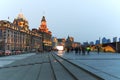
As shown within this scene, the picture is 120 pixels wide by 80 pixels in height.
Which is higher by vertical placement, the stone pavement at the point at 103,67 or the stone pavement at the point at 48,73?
the stone pavement at the point at 103,67

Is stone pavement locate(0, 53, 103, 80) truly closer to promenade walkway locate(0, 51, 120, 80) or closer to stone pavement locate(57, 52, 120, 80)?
promenade walkway locate(0, 51, 120, 80)

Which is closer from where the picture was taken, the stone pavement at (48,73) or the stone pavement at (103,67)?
the stone pavement at (103,67)

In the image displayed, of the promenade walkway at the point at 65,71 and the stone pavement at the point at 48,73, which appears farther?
the stone pavement at the point at 48,73

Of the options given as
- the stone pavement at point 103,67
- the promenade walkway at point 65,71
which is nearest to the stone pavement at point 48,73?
the promenade walkway at point 65,71

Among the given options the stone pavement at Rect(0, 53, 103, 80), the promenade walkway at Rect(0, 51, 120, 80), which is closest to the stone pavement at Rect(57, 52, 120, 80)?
the promenade walkway at Rect(0, 51, 120, 80)

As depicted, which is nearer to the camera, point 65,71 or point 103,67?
point 65,71

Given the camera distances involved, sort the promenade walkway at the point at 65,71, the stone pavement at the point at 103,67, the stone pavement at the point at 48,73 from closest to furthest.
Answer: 1. the stone pavement at the point at 103,67
2. the promenade walkway at the point at 65,71
3. the stone pavement at the point at 48,73

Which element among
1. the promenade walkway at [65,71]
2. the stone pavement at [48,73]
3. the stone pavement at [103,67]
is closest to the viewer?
the stone pavement at [103,67]

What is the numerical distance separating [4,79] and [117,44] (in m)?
99.0

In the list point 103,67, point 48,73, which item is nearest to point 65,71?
point 48,73

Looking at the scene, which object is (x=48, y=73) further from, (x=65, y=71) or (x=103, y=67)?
(x=103, y=67)

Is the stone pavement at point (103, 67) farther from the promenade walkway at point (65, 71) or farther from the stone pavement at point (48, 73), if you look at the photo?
the stone pavement at point (48, 73)

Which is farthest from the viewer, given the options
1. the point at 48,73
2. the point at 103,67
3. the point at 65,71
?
the point at 103,67

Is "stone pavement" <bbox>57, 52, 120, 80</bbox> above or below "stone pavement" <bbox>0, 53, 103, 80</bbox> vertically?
above
